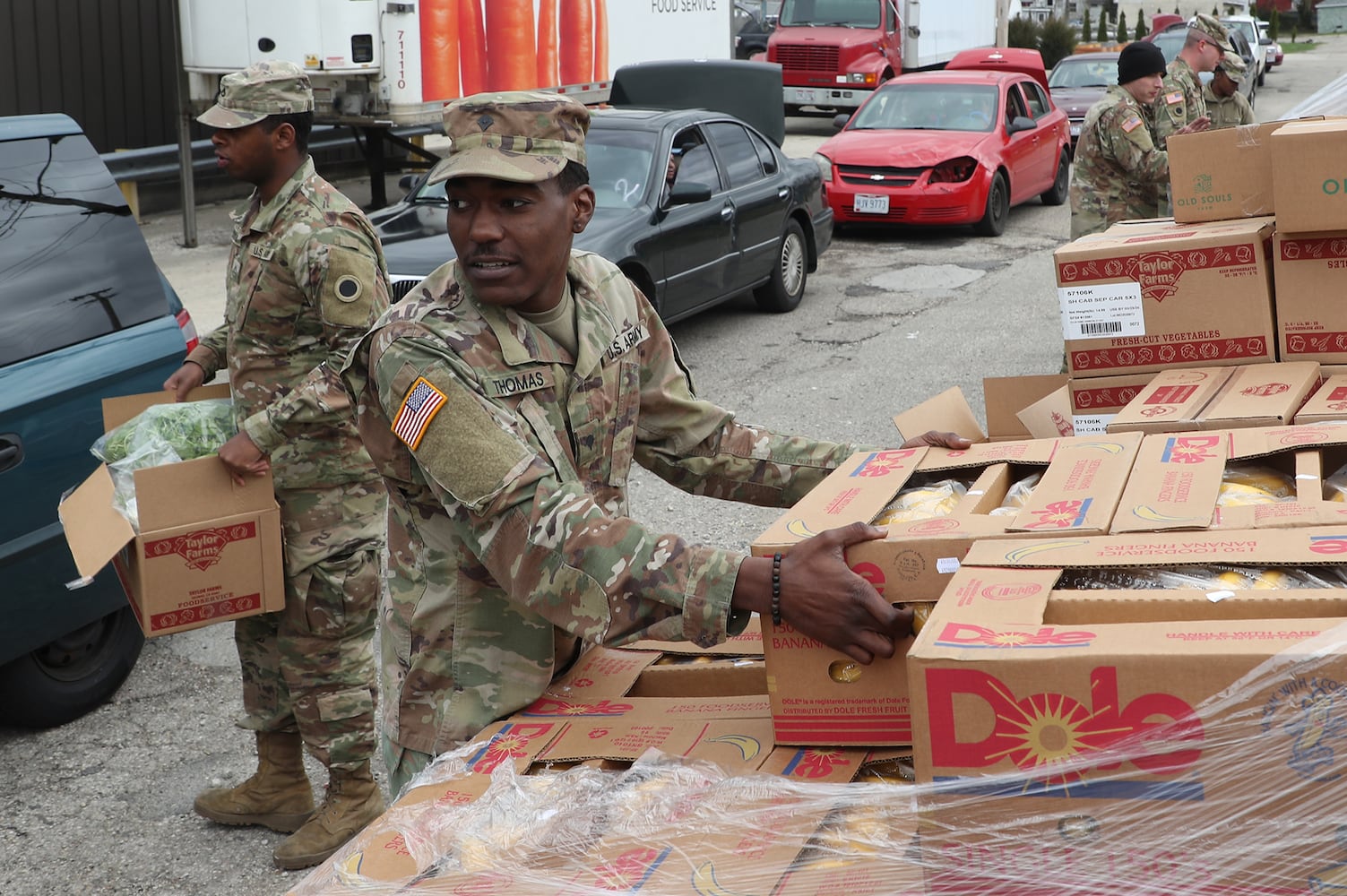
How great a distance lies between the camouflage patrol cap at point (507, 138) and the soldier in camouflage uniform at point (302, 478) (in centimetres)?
153

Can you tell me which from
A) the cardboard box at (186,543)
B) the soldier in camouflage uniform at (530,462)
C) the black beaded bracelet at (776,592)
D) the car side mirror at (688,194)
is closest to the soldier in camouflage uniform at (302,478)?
the cardboard box at (186,543)

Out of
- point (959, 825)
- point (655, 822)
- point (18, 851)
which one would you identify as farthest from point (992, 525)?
point (18, 851)

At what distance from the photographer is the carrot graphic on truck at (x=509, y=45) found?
11.4 m

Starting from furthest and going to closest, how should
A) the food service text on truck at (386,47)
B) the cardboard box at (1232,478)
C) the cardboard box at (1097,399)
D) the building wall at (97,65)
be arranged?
the building wall at (97,65) → the food service text on truck at (386,47) → the cardboard box at (1097,399) → the cardboard box at (1232,478)

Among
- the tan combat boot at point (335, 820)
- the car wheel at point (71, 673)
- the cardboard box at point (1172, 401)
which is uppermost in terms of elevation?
the cardboard box at point (1172, 401)

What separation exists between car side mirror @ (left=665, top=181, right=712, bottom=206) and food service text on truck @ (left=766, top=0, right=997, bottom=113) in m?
11.4

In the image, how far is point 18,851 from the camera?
12.3 ft

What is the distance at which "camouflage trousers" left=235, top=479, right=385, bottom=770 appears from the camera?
3.77 m

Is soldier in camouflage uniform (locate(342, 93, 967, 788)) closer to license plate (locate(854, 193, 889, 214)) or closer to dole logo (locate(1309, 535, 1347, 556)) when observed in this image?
dole logo (locate(1309, 535, 1347, 556))

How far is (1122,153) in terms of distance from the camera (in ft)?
24.9

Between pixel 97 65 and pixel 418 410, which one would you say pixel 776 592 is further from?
pixel 97 65

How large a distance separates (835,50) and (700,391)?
13175 millimetres

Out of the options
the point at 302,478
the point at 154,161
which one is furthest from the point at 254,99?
the point at 154,161

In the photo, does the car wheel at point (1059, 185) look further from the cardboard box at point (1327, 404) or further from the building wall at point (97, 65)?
the cardboard box at point (1327, 404)
